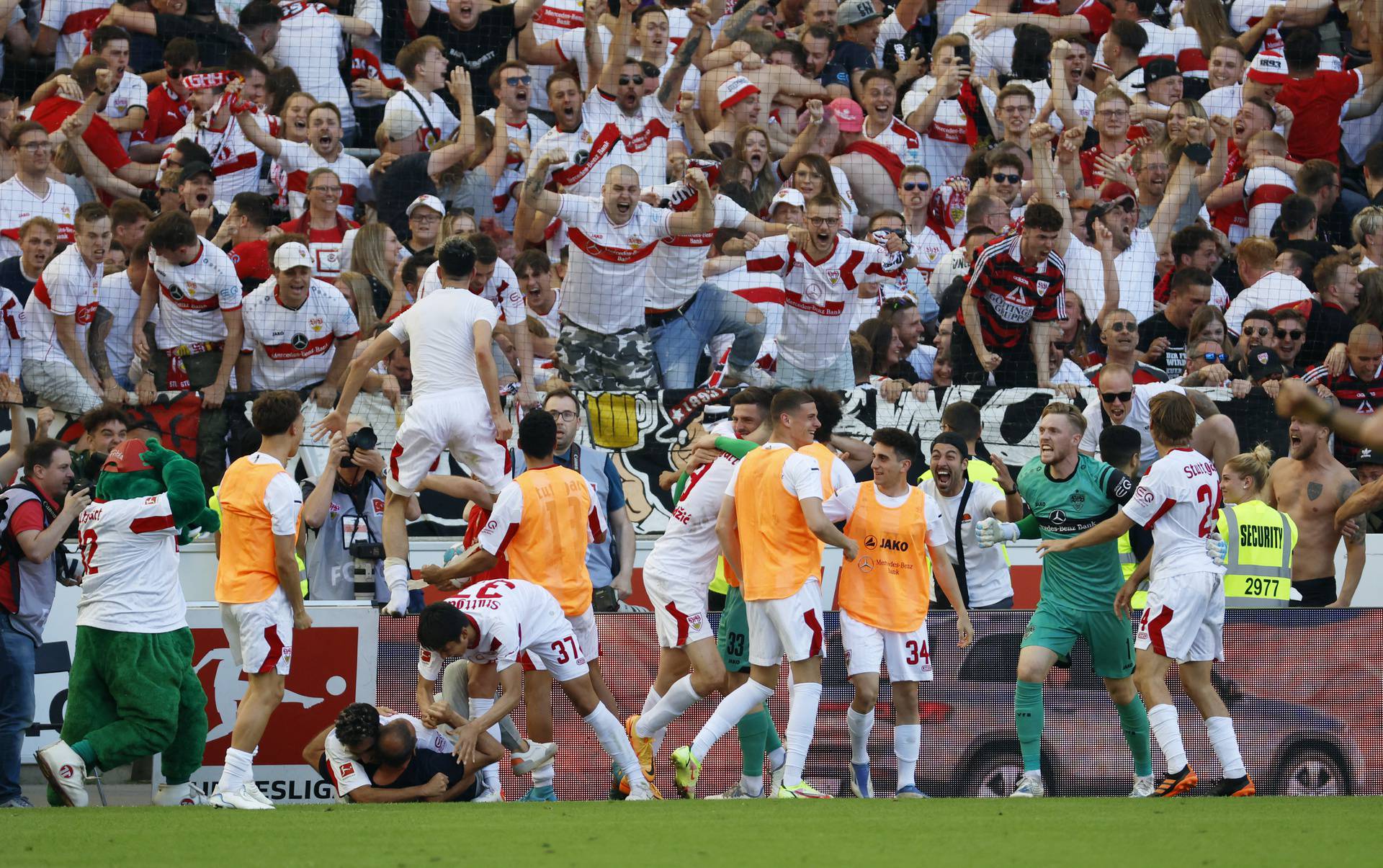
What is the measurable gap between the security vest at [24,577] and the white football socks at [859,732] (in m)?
4.30

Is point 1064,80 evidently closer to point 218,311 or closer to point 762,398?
point 762,398

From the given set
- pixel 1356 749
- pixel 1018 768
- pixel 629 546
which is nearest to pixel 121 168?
pixel 629 546

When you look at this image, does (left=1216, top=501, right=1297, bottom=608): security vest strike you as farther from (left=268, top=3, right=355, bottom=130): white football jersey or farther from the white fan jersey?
(left=268, top=3, right=355, bottom=130): white football jersey

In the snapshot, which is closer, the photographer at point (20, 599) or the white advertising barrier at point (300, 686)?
the photographer at point (20, 599)

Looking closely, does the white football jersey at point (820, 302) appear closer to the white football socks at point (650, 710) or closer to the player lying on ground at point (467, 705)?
the white football socks at point (650, 710)

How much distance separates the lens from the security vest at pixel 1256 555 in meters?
9.87

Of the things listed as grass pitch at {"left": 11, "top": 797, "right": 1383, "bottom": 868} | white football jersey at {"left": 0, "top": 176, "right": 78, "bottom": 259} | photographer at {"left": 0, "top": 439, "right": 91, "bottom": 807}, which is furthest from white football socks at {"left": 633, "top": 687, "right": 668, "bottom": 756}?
white football jersey at {"left": 0, "top": 176, "right": 78, "bottom": 259}

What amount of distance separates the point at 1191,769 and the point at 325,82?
10.1m

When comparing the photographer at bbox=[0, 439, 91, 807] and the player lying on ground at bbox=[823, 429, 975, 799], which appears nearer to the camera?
the photographer at bbox=[0, 439, 91, 807]

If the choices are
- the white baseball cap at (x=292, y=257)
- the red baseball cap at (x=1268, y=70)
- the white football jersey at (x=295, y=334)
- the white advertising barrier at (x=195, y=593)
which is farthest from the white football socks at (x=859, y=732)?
the red baseball cap at (x=1268, y=70)

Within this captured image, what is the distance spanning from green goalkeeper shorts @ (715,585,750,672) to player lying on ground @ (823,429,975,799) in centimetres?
56

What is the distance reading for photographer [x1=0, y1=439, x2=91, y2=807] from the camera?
27.3 ft

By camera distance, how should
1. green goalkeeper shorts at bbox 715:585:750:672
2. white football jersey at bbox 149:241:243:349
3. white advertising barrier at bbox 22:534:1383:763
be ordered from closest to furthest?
green goalkeeper shorts at bbox 715:585:750:672 < white advertising barrier at bbox 22:534:1383:763 < white football jersey at bbox 149:241:243:349

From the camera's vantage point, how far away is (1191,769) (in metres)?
8.88
